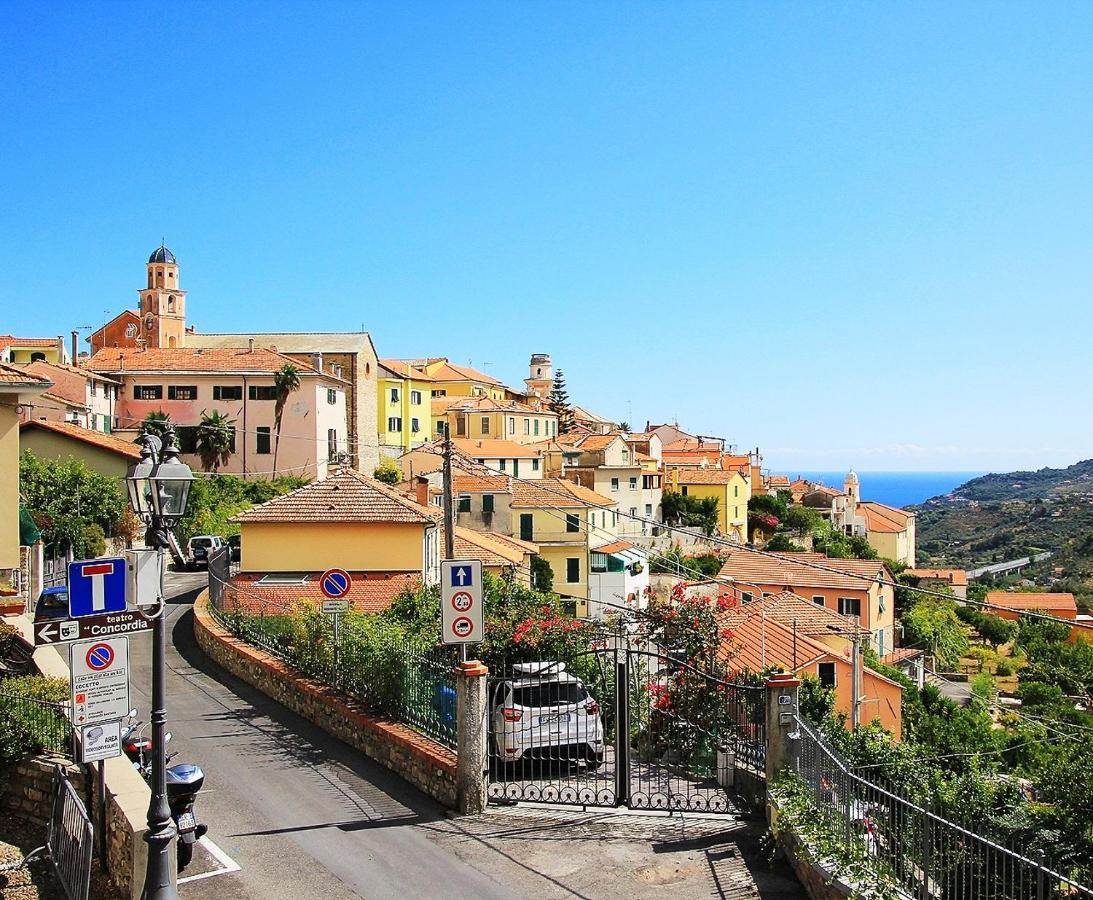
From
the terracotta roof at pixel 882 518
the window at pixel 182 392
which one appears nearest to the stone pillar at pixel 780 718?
the window at pixel 182 392

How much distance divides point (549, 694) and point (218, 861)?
4.37 meters

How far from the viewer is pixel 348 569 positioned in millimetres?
27156

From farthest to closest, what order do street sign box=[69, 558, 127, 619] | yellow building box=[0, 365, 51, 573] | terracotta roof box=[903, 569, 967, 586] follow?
1. terracotta roof box=[903, 569, 967, 586]
2. yellow building box=[0, 365, 51, 573]
3. street sign box=[69, 558, 127, 619]

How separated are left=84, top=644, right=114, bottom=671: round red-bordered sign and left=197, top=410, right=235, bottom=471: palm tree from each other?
151ft

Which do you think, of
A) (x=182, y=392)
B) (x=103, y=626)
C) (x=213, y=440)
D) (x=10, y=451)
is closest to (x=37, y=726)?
(x=103, y=626)

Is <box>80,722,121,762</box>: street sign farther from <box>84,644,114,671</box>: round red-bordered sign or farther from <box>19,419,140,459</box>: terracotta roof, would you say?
<box>19,419,140,459</box>: terracotta roof

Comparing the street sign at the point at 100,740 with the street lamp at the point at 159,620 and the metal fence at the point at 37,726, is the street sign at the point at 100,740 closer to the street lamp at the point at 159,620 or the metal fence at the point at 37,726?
the street lamp at the point at 159,620

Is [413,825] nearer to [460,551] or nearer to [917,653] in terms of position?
[460,551]

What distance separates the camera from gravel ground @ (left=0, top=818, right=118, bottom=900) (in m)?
10.8

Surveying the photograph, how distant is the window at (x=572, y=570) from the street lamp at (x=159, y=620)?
1782 inches

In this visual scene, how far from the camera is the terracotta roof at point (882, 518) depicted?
119m

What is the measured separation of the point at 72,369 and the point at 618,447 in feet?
127

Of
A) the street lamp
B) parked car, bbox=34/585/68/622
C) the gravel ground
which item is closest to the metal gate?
the street lamp

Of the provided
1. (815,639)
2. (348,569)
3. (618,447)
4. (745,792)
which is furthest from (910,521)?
(745,792)
